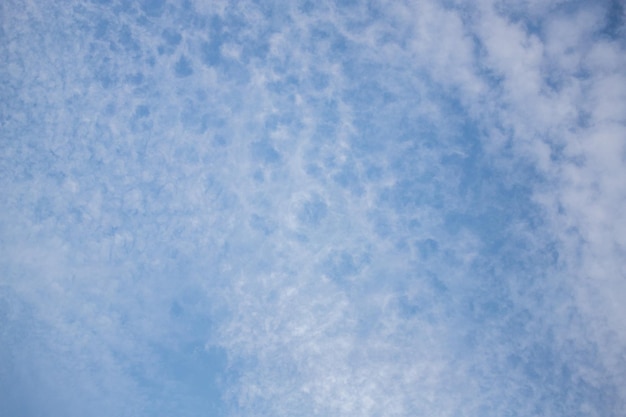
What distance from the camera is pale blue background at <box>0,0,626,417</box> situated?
113 inches

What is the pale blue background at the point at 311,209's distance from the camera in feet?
9.38

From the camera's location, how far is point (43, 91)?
2.89 m

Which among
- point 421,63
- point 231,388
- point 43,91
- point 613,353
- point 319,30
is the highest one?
point 43,91

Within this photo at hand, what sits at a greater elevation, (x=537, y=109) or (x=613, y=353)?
(x=537, y=109)

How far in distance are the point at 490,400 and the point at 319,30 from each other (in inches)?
137

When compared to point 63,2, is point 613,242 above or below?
below

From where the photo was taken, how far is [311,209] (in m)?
2.96

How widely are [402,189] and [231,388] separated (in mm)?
2263

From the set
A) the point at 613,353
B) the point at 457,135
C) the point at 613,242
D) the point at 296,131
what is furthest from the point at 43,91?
the point at 613,353

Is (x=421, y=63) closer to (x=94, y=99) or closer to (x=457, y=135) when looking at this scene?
(x=457, y=135)

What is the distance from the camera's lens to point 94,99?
2898mm

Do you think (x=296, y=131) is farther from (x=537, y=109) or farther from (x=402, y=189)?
(x=537, y=109)

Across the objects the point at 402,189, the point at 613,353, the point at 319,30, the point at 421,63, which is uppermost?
the point at 319,30

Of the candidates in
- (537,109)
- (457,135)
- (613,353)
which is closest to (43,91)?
(457,135)
